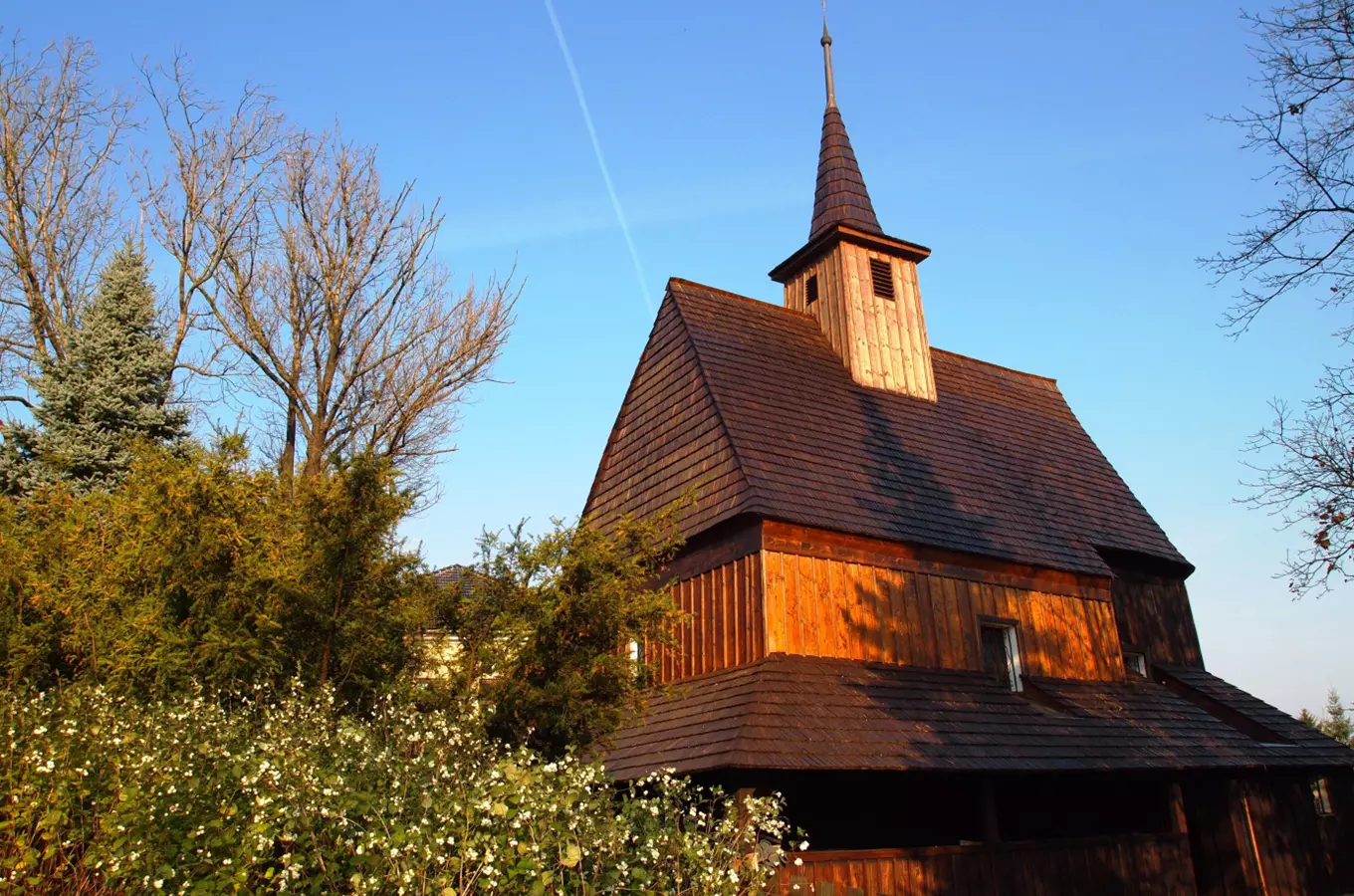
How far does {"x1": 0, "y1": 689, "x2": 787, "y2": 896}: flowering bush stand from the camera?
19.7ft

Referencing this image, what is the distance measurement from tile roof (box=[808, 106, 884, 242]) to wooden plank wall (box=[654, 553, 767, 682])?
8192 millimetres

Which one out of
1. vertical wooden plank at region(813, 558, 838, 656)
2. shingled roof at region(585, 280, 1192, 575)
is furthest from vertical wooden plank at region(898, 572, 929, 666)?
vertical wooden plank at region(813, 558, 838, 656)

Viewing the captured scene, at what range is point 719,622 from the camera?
13.6 meters

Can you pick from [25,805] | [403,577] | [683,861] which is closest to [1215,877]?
[683,861]

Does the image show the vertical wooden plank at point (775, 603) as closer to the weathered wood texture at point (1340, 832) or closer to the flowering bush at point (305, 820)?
the flowering bush at point (305, 820)

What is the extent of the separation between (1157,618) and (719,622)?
9866mm

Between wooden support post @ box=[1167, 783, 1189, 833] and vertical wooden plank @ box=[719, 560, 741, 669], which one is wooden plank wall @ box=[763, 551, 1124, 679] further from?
wooden support post @ box=[1167, 783, 1189, 833]

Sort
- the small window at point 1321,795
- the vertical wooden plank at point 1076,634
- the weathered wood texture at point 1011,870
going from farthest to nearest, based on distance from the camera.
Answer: the small window at point 1321,795 < the vertical wooden plank at point 1076,634 < the weathered wood texture at point 1011,870

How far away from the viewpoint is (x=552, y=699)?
9016 mm

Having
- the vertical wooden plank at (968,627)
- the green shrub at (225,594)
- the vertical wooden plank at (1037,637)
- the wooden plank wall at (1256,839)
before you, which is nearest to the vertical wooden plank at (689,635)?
the vertical wooden plank at (968,627)

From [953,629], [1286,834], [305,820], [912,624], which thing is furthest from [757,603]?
[1286,834]

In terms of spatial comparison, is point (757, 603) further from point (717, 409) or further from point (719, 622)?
point (717, 409)

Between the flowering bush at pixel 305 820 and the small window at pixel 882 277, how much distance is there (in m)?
12.9

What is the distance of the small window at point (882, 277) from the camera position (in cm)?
1886
